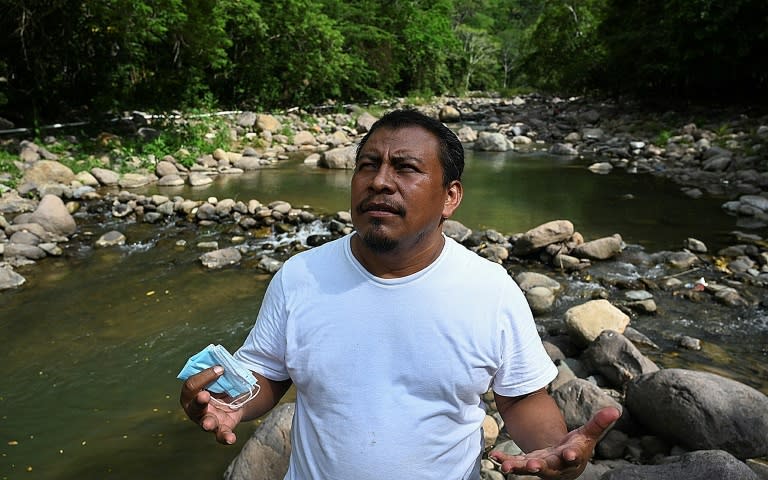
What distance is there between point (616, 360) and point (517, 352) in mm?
3094

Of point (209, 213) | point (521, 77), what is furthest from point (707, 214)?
point (521, 77)

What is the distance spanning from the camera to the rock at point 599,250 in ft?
24.6

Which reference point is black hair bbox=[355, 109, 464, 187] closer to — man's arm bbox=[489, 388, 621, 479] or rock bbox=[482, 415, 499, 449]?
man's arm bbox=[489, 388, 621, 479]

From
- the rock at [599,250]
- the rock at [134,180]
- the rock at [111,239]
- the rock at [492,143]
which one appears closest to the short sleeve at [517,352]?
the rock at [599,250]

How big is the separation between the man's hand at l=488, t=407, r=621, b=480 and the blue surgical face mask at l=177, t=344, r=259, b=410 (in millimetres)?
A: 691

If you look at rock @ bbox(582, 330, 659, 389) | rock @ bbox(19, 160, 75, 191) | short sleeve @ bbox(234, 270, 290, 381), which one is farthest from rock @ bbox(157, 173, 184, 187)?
short sleeve @ bbox(234, 270, 290, 381)

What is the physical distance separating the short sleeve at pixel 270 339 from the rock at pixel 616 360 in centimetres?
330

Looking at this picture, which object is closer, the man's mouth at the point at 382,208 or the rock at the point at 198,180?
the man's mouth at the point at 382,208

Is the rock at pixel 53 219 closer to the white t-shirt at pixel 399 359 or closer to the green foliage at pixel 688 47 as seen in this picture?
the white t-shirt at pixel 399 359

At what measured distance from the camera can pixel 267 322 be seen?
5.51 feet

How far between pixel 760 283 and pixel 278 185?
29.0 feet

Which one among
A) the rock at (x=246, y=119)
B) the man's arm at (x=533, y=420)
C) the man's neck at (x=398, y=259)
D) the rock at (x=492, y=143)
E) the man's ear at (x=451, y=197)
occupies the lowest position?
the rock at (x=492, y=143)

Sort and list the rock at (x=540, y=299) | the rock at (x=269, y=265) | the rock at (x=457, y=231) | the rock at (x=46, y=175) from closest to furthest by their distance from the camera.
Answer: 1. the rock at (x=540, y=299)
2. the rock at (x=269, y=265)
3. the rock at (x=457, y=231)
4. the rock at (x=46, y=175)

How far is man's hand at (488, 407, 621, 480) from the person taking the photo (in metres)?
1.44
